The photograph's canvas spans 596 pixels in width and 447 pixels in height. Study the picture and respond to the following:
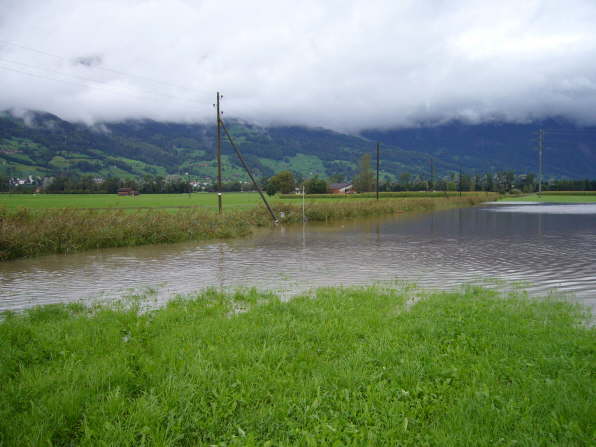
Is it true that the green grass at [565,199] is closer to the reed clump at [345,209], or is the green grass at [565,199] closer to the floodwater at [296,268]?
the reed clump at [345,209]

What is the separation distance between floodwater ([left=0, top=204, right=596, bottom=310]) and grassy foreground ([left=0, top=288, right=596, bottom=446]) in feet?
10.3

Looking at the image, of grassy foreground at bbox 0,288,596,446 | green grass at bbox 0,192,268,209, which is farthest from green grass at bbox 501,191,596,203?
grassy foreground at bbox 0,288,596,446

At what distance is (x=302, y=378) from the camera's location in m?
4.73

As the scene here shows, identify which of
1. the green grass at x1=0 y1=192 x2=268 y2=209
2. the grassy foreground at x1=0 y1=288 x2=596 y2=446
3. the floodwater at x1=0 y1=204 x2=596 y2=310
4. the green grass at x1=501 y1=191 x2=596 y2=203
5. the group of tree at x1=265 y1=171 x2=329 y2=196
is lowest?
the floodwater at x1=0 y1=204 x2=596 y2=310

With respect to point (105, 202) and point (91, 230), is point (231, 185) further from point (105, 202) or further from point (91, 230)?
point (91, 230)

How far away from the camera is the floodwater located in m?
10.4

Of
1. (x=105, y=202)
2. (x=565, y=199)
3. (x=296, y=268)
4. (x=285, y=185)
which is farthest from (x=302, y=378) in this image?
(x=565, y=199)

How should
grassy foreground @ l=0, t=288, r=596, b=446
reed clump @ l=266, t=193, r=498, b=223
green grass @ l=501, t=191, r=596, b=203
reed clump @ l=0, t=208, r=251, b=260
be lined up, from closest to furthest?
1. grassy foreground @ l=0, t=288, r=596, b=446
2. reed clump @ l=0, t=208, r=251, b=260
3. reed clump @ l=266, t=193, r=498, b=223
4. green grass @ l=501, t=191, r=596, b=203

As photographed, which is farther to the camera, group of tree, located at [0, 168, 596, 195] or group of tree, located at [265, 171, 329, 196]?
group of tree, located at [265, 171, 329, 196]

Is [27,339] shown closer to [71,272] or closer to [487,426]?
[487,426]

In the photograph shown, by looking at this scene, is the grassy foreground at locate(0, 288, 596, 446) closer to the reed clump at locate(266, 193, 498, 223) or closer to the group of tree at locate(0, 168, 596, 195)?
the reed clump at locate(266, 193, 498, 223)

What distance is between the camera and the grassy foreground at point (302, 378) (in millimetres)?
3732

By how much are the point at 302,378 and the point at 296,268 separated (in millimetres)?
8612

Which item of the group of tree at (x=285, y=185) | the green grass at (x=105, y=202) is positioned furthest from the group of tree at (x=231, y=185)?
the green grass at (x=105, y=202)
